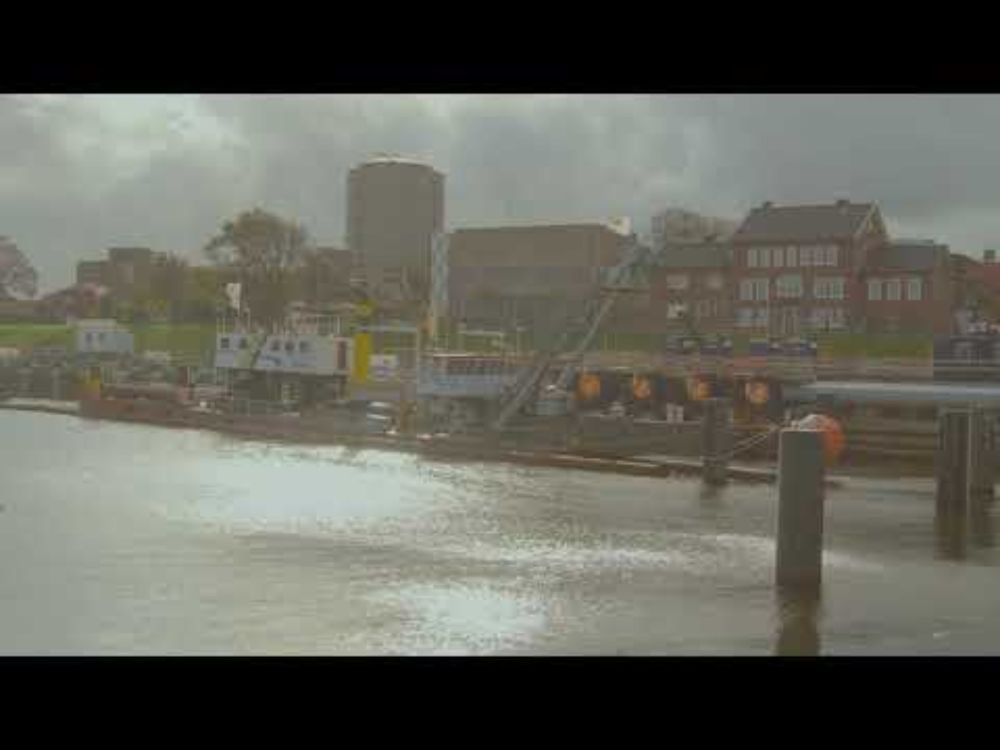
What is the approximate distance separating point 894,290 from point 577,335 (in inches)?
1299

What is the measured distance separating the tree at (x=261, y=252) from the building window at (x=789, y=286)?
33.2m

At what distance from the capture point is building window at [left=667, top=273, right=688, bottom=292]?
76.6 metres

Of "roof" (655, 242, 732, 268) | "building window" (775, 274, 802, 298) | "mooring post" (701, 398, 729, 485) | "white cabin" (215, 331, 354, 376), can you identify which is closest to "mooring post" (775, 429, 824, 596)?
"mooring post" (701, 398, 729, 485)

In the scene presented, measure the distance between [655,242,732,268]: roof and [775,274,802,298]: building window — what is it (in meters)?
4.17

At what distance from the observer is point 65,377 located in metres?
64.9

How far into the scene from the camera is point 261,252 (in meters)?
81.0

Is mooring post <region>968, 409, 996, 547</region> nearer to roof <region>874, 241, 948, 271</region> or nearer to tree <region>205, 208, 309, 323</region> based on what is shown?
roof <region>874, 241, 948, 271</region>

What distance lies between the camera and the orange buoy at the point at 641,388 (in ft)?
142

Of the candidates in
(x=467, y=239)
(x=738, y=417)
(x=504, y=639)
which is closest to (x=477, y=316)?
(x=467, y=239)

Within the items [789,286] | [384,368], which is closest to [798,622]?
[384,368]

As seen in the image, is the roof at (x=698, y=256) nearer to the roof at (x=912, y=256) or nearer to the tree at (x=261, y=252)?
the roof at (x=912, y=256)

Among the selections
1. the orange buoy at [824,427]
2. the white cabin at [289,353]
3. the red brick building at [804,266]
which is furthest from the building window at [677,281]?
the orange buoy at [824,427]

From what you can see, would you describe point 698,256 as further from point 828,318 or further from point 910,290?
point 910,290

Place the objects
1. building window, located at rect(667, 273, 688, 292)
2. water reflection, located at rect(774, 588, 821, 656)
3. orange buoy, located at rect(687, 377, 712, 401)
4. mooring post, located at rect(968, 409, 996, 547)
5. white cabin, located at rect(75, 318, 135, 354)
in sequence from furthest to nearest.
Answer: white cabin, located at rect(75, 318, 135, 354) < building window, located at rect(667, 273, 688, 292) < orange buoy, located at rect(687, 377, 712, 401) < mooring post, located at rect(968, 409, 996, 547) < water reflection, located at rect(774, 588, 821, 656)
